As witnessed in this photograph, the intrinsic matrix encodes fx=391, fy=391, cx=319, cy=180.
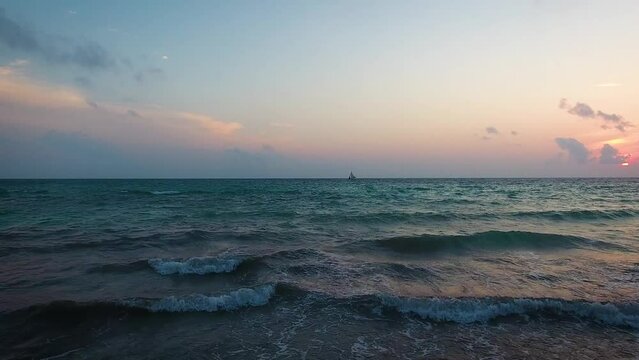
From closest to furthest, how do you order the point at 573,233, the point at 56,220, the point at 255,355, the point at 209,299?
the point at 255,355
the point at 209,299
the point at 573,233
the point at 56,220

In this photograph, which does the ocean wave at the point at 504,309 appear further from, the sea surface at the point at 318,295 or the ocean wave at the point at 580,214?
the ocean wave at the point at 580,214

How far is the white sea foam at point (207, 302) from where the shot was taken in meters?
9.53

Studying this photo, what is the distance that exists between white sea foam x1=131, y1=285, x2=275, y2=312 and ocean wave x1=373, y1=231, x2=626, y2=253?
340 inches

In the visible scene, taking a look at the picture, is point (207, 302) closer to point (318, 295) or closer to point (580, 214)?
point (318, 295)

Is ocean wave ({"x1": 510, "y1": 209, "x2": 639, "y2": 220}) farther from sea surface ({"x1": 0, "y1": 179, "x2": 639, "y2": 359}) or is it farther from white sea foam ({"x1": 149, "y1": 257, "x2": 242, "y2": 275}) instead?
white sea foam ({"x1": 149, "y1": 257, "x2": 242, "y2": 275})

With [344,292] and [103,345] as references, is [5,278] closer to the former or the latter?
[103,345]

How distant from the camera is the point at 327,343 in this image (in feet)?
25.9

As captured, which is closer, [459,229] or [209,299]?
[209,299]

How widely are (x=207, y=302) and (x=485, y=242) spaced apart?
566 inches

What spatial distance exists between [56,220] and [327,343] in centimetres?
2536

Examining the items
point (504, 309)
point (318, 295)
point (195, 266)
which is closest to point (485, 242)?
point (504, 309)

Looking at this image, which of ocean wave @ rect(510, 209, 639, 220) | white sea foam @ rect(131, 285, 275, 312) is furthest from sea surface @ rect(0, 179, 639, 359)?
ocean wave @ rect(510, 209, 639, 220)

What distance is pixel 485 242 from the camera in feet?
62.8

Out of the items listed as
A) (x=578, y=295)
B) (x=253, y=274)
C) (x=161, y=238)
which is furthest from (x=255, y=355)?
(x=161, y=238)
